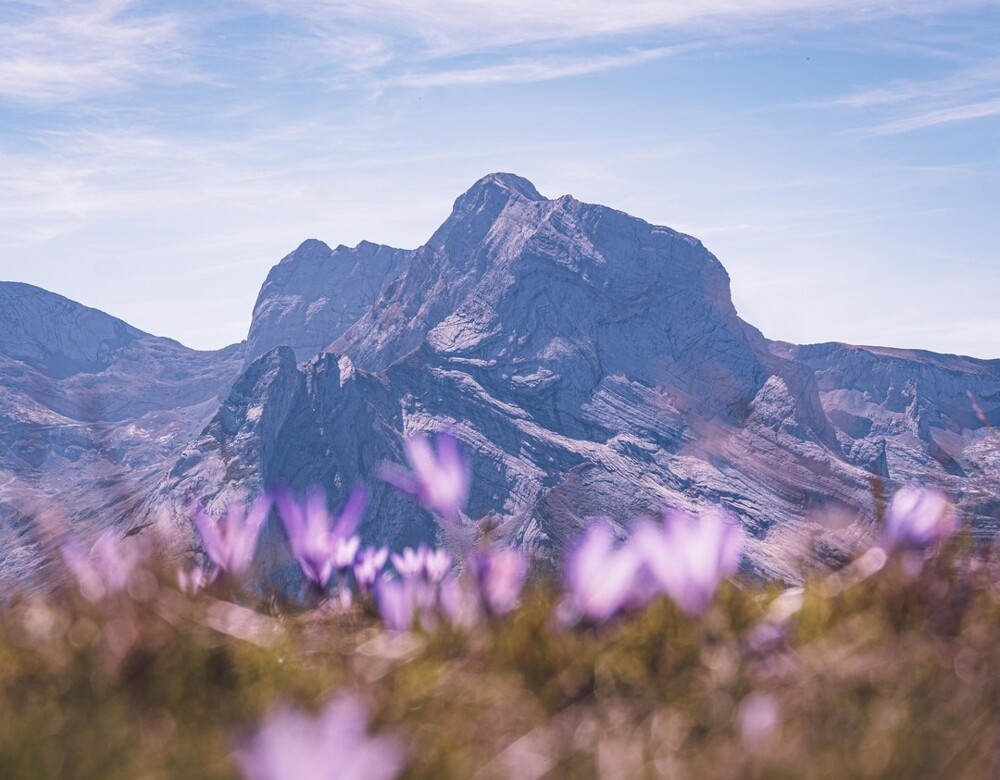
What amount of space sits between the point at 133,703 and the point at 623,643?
1.65 meters

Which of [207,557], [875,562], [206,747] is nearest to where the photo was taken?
[206,747]

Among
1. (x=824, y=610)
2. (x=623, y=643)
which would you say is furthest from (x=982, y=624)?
(x=623, y=643)

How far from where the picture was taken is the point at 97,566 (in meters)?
4.27

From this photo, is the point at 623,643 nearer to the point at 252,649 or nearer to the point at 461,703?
the point at 461,703

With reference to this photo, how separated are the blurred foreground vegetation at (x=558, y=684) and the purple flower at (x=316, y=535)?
0.28 meters

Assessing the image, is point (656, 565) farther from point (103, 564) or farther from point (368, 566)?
point (103, 564)

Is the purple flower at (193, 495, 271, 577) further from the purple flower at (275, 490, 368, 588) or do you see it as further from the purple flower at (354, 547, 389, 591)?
the purple flower at (354, 547, 389, 591)

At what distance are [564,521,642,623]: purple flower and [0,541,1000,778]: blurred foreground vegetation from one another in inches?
3.1

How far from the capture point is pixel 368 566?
4676mm

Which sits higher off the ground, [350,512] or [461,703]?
[350,512]

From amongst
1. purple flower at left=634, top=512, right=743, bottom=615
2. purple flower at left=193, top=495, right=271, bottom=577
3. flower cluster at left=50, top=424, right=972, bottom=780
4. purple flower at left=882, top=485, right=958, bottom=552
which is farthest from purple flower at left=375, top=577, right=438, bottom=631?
purple flower at left=882, top=485, right=958, bottom=552

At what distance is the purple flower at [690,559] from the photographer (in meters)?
3.73

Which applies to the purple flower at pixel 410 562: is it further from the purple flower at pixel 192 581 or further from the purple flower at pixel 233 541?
the purple flower at pixel 192 581

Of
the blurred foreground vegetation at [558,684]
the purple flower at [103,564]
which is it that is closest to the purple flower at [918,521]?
the blurred foreground vegetation at [558,684]
